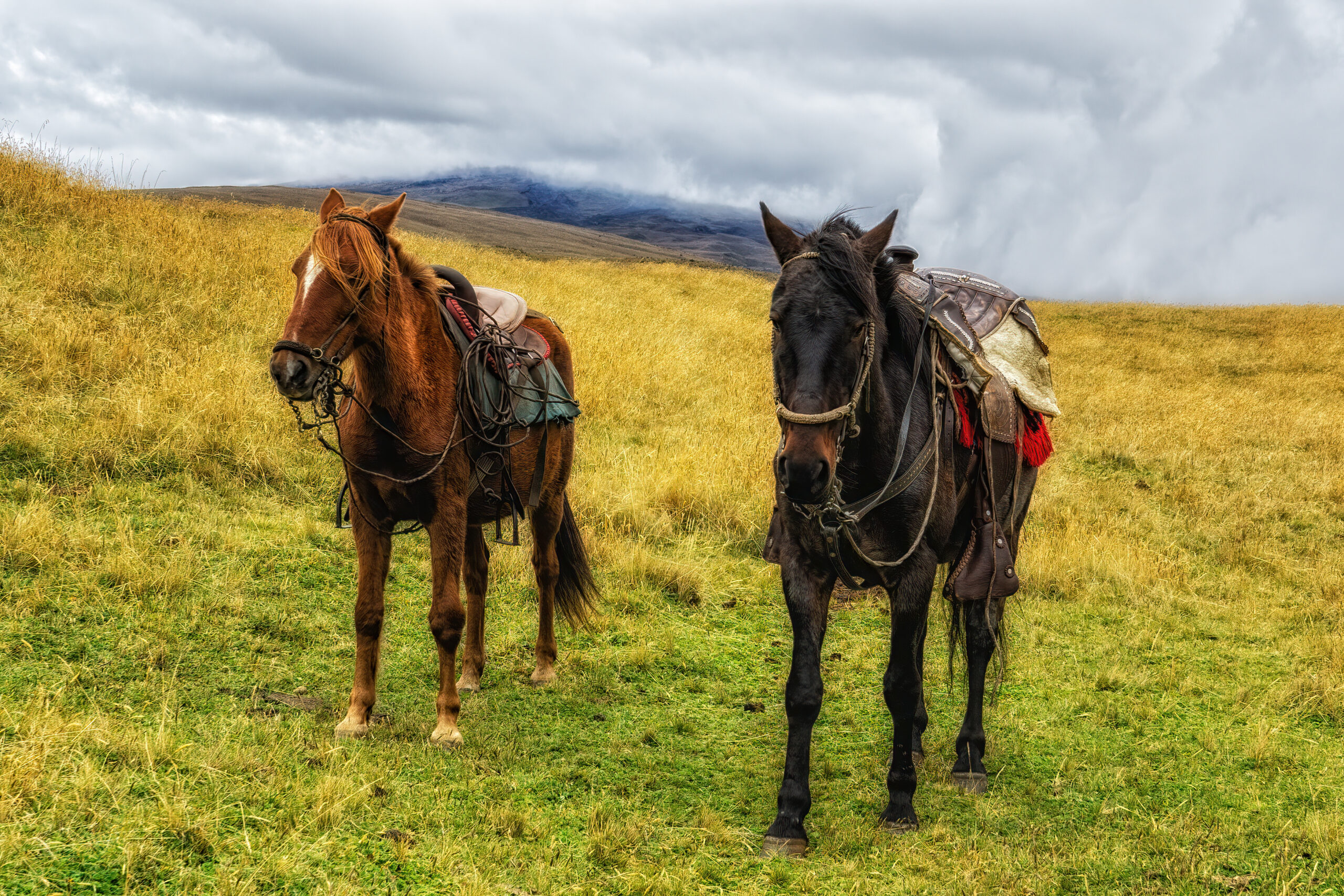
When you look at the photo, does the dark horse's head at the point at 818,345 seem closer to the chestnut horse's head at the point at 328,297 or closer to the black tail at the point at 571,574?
the chestnut horse's head at the point at 328,297

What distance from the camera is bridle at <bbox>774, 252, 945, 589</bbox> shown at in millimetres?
3551

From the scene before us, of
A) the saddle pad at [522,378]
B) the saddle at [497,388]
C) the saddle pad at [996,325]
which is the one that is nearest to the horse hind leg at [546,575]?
the saddle at [497,388]

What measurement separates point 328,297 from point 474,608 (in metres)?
2.23

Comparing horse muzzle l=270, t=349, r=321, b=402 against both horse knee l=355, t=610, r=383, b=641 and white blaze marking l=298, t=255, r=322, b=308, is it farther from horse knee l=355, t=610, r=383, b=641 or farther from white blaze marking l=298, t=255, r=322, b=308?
horse knee l=355, t=610, r=383, b=641

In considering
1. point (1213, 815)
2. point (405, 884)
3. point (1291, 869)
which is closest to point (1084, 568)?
point (1213, 815)

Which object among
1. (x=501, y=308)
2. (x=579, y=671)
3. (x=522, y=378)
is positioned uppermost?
(x=501, y=308)

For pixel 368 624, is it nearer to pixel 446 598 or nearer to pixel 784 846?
pixel 446 598

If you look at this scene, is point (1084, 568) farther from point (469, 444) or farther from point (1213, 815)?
point (469, 444)

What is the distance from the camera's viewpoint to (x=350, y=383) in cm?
456

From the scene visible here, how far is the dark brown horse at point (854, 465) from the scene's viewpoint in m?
3.39

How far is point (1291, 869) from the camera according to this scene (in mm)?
3824

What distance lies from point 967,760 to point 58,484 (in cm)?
639

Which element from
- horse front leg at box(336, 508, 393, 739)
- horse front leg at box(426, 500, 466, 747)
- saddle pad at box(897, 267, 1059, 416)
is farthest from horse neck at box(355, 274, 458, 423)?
saddle pad at box(897, 267, 1059, 416)

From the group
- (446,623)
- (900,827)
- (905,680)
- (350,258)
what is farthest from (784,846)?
(350,258)
